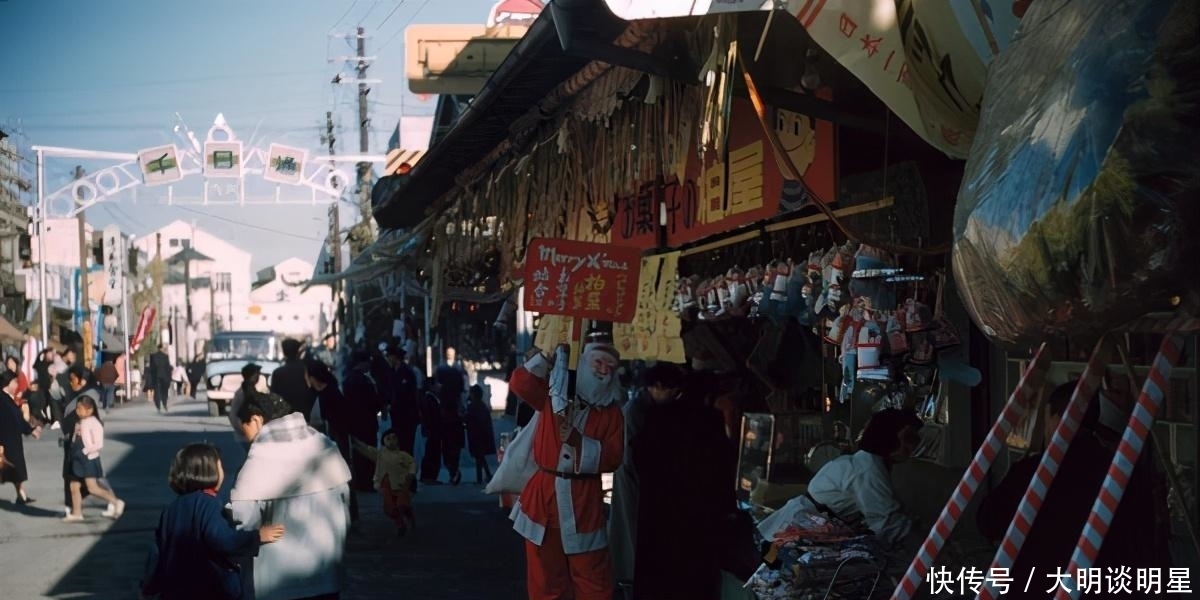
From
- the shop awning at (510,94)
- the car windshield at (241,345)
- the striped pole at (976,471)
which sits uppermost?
the shop awning at (510,94)

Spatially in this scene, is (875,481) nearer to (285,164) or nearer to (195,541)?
(195,541)

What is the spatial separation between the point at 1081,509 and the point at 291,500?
12.9ft

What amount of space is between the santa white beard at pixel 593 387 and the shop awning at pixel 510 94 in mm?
1824

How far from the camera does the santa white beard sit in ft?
24.8

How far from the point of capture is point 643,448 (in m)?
7.77

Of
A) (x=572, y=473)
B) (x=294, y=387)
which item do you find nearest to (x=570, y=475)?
(x=572, y=473)

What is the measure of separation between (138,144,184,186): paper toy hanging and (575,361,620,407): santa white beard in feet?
A: 94.0

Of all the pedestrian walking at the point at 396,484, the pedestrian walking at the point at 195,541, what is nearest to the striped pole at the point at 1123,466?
the pedestrian walking at the point at 195,541

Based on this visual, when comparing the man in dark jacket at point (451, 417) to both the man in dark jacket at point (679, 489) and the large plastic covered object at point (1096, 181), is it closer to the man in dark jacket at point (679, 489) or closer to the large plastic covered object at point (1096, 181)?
the man in dark jacket at point (679, 489)

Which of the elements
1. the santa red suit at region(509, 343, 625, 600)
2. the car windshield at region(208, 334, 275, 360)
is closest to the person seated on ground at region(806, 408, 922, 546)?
the santa red suit at region(509, 343, 625, 600)

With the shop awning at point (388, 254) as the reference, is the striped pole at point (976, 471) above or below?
below

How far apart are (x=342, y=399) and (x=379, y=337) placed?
23271mm

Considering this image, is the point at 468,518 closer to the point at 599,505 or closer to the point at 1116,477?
the point at 599,505

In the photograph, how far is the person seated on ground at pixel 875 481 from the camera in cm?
654
